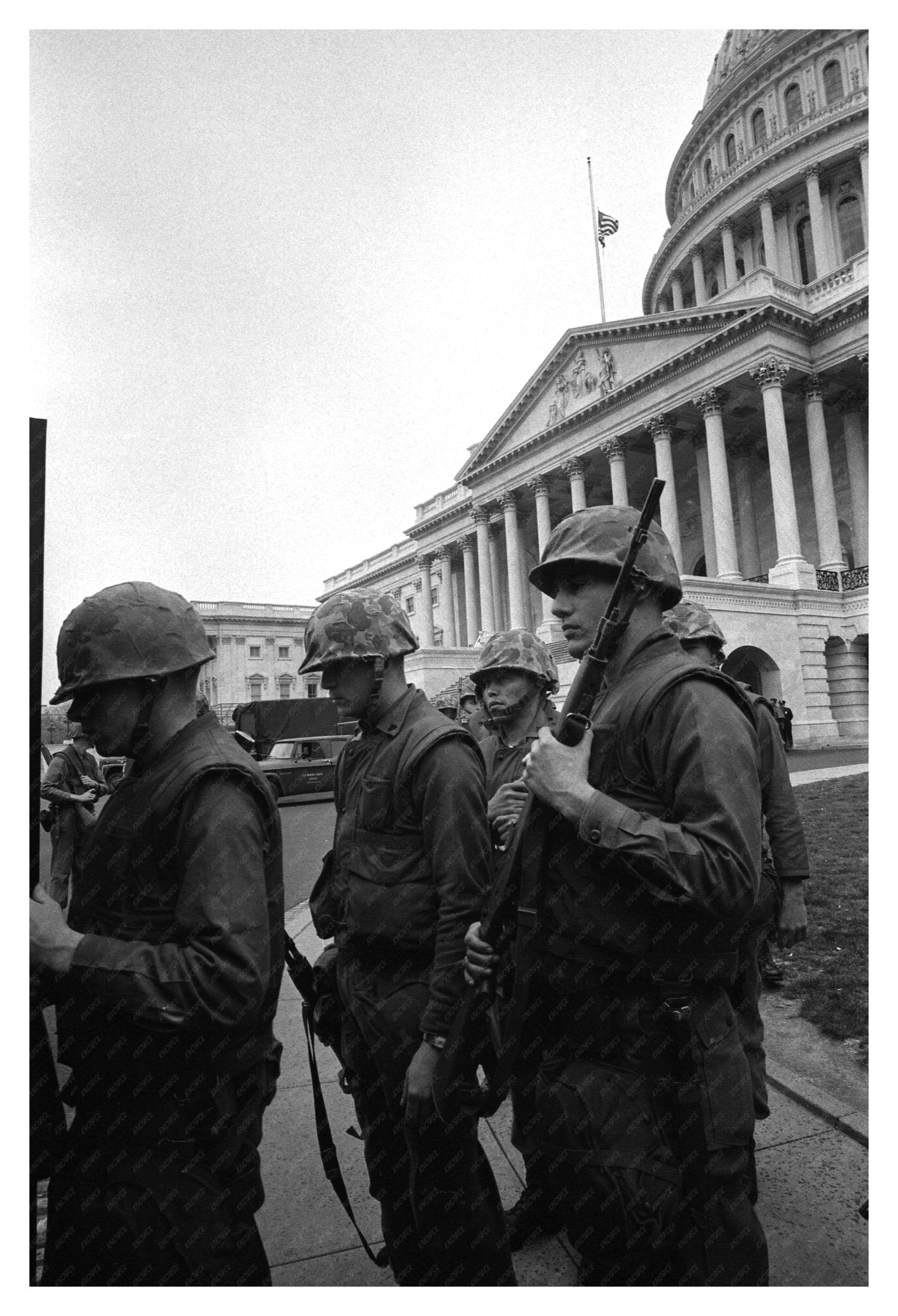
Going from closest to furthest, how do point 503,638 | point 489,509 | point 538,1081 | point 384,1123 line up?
point 538,1081 → point 384,1123 → point 503,638 → point 489,509

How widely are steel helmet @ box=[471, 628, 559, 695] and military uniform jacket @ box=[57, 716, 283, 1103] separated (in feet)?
7.88

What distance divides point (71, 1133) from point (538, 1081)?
1146 millimetres

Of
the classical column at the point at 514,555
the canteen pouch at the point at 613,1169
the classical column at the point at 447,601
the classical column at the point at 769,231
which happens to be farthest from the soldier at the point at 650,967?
the classical column at the point at 447,601

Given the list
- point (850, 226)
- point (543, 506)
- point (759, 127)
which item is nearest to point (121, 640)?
point (543, 506)

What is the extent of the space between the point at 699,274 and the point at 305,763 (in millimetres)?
40955

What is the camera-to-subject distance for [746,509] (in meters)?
34.4

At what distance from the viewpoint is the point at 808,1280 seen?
98.7 inches

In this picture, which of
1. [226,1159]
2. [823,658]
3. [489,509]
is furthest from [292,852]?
[489,509]

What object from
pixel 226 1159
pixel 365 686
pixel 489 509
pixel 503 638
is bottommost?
pixel 226 1159

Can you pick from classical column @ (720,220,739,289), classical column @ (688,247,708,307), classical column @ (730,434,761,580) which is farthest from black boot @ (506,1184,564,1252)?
classical column @ (688,247,708,307)

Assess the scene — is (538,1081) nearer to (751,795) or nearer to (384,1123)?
(384,1123)

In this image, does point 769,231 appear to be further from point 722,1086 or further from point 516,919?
point 722,1086

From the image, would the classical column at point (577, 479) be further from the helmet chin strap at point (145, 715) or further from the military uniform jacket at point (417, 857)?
the helmet chin strap at point (145, 715)

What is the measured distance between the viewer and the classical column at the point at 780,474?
2786 centimetres
